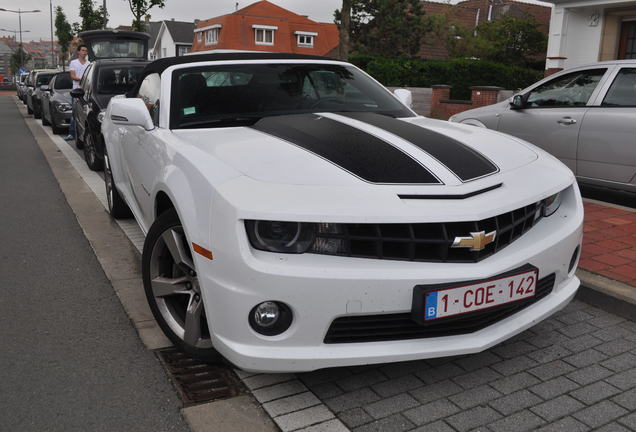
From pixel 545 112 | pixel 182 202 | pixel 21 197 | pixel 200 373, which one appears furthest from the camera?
pixel 21 197

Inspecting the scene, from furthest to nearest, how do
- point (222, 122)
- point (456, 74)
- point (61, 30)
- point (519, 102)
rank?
point (61, 30)
point (456, 74)
point (519, 102)
point (222, 122)

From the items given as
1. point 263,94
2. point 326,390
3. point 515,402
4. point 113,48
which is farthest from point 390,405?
point 113,48

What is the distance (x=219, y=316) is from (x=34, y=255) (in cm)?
300

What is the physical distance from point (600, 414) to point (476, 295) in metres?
0.76

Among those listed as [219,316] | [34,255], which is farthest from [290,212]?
[34,255]

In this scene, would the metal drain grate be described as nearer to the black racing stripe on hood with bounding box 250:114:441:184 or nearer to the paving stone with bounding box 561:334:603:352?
the black racing stripe on hood with bounding box 250:114:441:184

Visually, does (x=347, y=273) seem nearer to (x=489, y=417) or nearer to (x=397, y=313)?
(x=397, y=313)

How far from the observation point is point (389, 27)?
38031mm

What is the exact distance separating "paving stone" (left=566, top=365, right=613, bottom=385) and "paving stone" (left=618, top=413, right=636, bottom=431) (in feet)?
1.01

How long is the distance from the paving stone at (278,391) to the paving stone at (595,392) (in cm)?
125

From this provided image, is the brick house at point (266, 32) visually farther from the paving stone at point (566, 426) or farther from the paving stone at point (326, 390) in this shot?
the paving stone at point (566, 426)

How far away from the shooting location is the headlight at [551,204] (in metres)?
3.27

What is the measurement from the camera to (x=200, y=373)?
3.11 meters

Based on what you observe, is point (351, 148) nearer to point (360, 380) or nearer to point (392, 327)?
point (392, 327)
